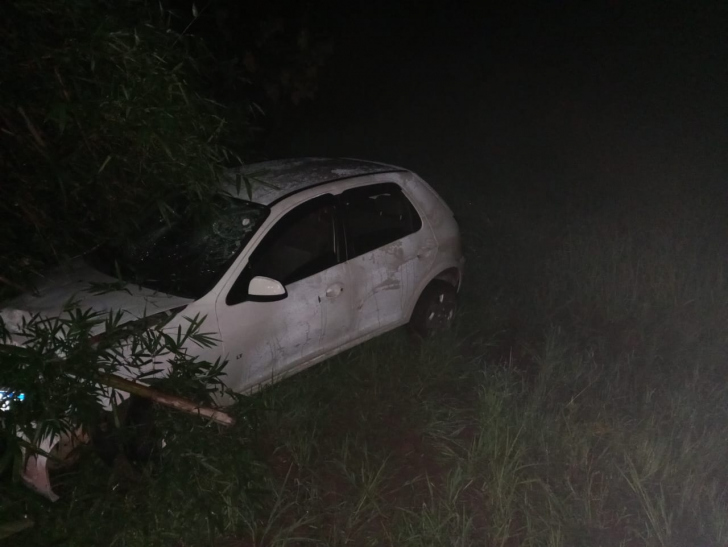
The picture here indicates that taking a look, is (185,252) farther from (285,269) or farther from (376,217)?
(376,217)

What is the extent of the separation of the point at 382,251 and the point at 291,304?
0.95 meters

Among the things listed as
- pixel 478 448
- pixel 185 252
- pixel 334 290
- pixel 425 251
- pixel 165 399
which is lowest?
pixel 478 448

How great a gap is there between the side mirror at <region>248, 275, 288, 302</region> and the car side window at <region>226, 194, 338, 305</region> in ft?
0.36

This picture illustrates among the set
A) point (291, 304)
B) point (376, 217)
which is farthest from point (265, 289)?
point (376, 217)

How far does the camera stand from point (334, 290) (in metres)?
4.34

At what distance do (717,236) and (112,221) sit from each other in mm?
6993

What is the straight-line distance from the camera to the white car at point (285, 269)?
3.70 metres

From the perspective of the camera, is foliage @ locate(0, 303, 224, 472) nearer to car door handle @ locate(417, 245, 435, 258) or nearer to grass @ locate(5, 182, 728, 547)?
grass @ locate(5, 182, 728, 547)

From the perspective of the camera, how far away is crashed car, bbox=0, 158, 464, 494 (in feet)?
12.1

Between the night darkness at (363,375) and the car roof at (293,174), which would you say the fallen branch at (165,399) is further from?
the car roof at (293,174)

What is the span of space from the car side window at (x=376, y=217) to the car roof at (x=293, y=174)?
159 millimetres

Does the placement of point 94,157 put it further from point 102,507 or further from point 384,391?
point 384,391

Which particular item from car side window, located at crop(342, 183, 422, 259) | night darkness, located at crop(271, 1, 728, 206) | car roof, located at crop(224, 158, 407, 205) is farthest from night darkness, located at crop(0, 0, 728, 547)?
night darkness, located at crop(271, 1, 728, 206)

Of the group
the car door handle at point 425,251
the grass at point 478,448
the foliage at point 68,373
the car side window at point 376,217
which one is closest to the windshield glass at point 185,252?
the foliage at point 68,373
